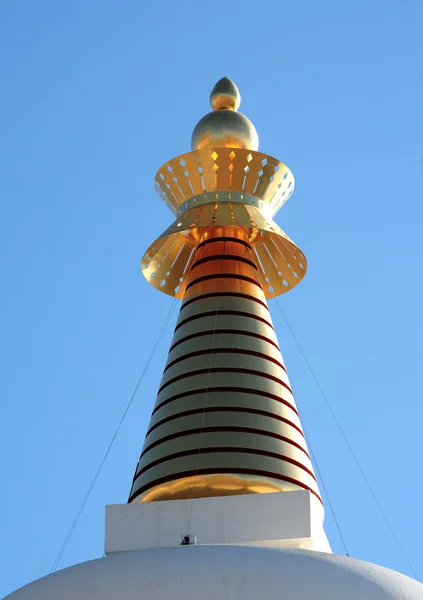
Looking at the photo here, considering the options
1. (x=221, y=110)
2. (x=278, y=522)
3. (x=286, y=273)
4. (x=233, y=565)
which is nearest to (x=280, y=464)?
(x=278, y=522)

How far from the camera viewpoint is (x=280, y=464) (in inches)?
551

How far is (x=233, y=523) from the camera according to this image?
42.5 ft

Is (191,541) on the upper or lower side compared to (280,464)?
lower

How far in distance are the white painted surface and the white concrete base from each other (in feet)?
5.26

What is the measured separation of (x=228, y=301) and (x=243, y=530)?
4.30 m

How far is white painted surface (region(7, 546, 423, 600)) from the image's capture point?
1052 cm

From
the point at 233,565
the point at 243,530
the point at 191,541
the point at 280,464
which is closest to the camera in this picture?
the point at 233,565

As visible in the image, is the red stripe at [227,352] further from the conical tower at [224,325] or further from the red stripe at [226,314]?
the red stripe at [226,314]

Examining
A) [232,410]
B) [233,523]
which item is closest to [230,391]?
[232,410]

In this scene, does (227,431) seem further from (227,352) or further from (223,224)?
(223,224)

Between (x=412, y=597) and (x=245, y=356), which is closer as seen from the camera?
(x=412, y=597)

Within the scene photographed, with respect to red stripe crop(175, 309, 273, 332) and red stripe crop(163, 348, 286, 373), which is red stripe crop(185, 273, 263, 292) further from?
red stripe crop(163, 348, 286, 373)

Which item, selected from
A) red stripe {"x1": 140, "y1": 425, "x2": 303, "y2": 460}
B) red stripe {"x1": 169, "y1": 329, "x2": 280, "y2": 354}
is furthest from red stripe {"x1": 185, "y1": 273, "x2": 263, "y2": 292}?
red stripe {"x1": 140, "y1": 425, "x2": 303, "y2": 460}

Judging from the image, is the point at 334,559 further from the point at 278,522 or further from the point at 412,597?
the point at 278,522
